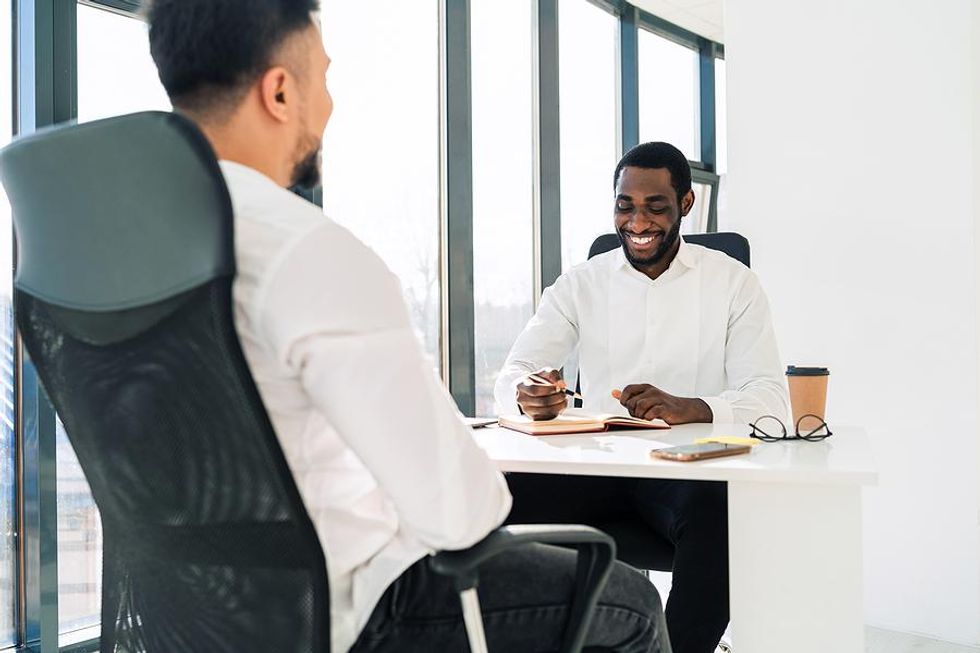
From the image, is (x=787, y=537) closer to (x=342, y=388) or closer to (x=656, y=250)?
(x=342, y=388)

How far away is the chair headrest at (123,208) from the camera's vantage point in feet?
2.72

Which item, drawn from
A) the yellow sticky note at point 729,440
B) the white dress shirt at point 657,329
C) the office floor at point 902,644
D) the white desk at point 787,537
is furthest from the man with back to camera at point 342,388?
the office floor at point 902,644

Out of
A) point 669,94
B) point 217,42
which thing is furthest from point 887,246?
point 217,42

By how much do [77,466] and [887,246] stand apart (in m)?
2.67

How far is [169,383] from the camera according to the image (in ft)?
2.87

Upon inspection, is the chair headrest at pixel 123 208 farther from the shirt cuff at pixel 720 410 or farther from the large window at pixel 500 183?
the large window at pixel 500 183

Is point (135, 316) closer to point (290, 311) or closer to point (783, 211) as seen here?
point (290, 311)

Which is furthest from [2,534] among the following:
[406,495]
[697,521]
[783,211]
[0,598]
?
[783,211]

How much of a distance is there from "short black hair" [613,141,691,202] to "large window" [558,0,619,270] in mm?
1837

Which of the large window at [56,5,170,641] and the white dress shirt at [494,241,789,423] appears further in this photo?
the large window at [56,5,170,641]

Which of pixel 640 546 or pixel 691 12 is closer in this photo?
pixel 640 546

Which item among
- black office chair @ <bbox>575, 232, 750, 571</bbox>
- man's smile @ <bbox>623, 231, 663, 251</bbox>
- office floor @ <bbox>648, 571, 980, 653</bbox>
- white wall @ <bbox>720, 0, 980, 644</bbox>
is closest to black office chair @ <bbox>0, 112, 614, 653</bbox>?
black office chair @ <bbox>575, 232, 750, 571</bbox>

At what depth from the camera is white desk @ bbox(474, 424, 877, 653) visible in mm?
1288

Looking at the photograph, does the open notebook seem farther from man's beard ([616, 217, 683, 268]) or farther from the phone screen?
man's beard ([616, 217, 683, 268])
